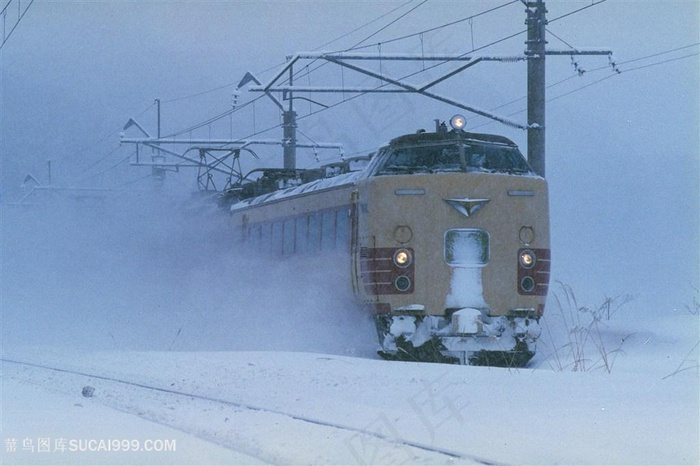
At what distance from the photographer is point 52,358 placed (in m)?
15.9

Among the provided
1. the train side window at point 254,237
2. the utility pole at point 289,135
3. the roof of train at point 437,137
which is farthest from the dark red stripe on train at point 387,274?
the utility pole at point 289,135

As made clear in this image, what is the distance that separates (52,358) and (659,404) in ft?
32.3

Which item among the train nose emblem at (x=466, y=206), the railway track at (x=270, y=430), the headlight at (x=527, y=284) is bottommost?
the railway track at (x=270, y=430)

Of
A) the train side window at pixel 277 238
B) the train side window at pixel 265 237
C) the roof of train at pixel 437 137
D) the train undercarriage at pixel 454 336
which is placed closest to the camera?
the train undercarriage at pixel 454 336

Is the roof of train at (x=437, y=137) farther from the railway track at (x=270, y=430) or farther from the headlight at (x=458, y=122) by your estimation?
the railway track at (x=270, y=430)

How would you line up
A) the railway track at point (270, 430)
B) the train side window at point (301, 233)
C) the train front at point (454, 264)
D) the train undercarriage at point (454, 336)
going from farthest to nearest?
the train side window at point (301, 233), the train front at point (454, 264), the train undercarriage at point (454, 336), the railway track at point (270, 430)

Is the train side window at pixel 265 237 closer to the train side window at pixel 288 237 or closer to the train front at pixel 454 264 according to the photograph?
the train side window at pixel 288 237

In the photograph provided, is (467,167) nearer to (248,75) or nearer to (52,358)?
(52,358)

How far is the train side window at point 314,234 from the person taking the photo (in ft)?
51.6

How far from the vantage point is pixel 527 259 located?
13.7 meters

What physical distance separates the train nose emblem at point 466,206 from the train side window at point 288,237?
3754mm

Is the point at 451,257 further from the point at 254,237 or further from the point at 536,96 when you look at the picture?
the point at 254,237

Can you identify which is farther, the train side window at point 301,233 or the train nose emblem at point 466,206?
the train side window at point 301,233

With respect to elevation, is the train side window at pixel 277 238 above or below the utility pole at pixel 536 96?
below
